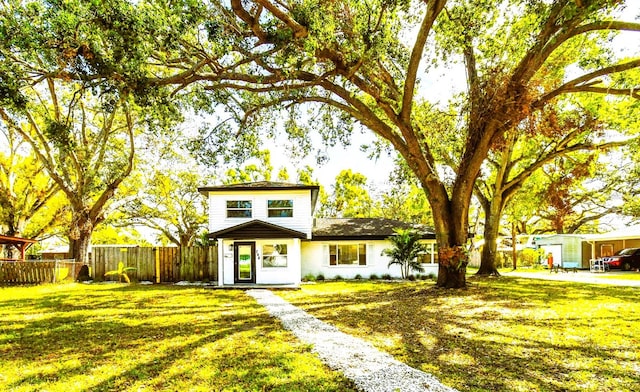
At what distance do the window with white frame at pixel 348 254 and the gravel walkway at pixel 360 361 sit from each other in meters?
13.4

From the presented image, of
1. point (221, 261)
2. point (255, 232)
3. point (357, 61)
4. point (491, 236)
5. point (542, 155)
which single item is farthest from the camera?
point (491, 236)

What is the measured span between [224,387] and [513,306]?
8.99m

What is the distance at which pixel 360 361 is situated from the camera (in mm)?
5719

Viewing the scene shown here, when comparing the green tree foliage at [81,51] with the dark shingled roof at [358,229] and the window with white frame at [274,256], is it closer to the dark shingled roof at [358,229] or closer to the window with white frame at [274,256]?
the window with white frame at [274,256]

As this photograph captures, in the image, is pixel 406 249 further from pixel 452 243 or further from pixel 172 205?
pixel 172 205

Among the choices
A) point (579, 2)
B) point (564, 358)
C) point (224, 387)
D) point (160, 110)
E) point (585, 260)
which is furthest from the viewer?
point (585, 260)

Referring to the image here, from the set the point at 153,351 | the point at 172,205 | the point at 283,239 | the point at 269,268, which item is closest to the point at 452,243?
the point at 283,239

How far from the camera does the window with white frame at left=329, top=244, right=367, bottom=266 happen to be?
73.9 ft

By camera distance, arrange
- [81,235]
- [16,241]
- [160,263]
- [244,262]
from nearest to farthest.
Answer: [244,262]
[16,241]
[160,263]
[81,235]

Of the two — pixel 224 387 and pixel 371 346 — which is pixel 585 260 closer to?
pixel 371 346

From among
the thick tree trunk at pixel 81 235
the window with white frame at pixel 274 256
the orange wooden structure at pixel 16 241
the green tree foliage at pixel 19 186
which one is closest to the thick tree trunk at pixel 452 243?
the window with white frame at pixel 274 256

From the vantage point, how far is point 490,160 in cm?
2231

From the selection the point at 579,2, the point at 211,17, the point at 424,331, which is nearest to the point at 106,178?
the point at 211,17

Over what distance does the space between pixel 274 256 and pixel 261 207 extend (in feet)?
9.04
